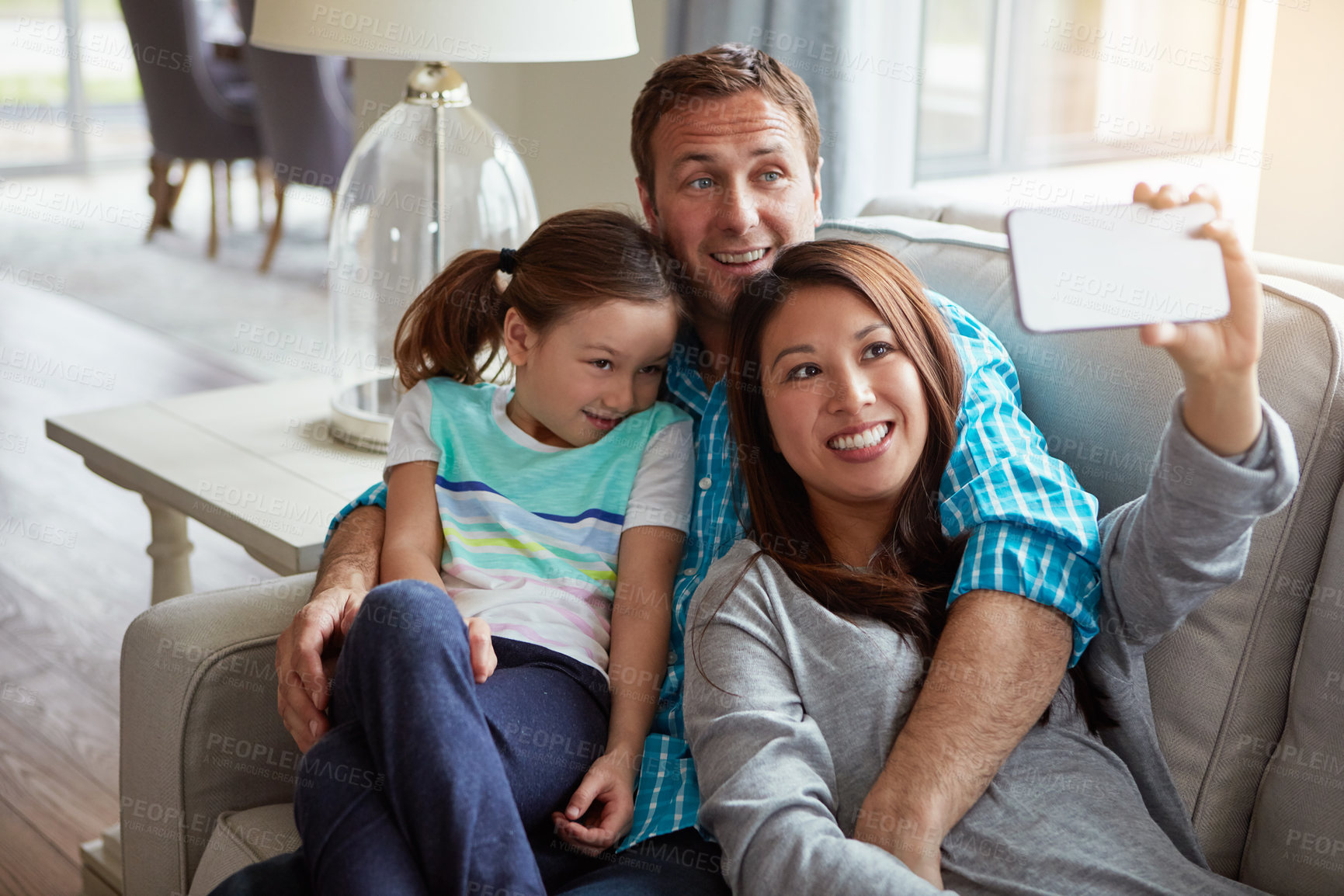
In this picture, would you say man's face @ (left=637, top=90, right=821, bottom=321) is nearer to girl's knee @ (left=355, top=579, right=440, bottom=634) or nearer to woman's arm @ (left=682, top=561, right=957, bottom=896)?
woman's arm @ (left=682, top=561, right=957, bottom=896)

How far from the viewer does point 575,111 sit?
2871 millimetres

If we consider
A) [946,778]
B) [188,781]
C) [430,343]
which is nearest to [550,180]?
[430,343]

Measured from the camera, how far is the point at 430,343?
1569mm

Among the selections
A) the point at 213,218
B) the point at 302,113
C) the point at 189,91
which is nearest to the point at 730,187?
the point at 302,113

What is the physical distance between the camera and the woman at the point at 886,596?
38.6 inches

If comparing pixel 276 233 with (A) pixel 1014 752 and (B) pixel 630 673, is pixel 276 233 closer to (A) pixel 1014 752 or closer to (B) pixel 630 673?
(B) pixel 630 673

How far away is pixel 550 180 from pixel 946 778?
2183mm

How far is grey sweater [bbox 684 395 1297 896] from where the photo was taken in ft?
3.26

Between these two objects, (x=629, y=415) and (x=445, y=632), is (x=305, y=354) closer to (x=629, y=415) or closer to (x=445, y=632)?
(x=629, y=415)

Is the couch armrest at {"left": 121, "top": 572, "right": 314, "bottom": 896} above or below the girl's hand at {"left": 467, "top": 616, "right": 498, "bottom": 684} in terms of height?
below

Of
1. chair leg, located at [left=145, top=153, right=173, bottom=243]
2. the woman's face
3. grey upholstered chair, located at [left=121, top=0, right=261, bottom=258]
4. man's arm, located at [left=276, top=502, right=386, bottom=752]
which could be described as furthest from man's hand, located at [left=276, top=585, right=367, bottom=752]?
chair leg, located at [left=145, top=153, right=173, bottom=243]

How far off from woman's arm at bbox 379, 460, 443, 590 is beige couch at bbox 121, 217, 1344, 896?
0.12 meters

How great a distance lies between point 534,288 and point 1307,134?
1.11 metres

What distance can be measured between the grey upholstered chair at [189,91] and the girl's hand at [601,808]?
4.48m
